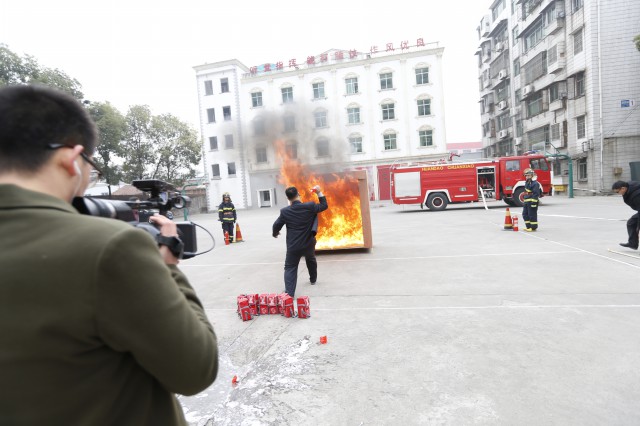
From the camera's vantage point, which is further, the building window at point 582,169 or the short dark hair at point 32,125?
the building window at point 582,169

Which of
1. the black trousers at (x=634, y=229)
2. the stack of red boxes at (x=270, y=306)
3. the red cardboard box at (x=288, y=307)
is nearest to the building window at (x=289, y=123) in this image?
the stack of red boxes at (x=270, y=306)

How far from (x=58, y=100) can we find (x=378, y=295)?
5.05 m

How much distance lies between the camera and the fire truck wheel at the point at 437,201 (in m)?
20.3

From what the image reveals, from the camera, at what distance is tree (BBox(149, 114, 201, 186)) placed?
2695 cm

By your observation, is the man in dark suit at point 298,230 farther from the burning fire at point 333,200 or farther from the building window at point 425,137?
the building window at point 425,137

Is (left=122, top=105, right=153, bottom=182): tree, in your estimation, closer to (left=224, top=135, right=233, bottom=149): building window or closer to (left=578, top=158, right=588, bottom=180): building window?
(left=224, top=135, right=233, bottom=149): building window

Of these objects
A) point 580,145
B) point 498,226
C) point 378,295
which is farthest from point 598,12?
point 378,295

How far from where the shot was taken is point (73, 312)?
2.82ft

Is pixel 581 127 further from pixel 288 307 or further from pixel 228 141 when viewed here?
pixel 288 307

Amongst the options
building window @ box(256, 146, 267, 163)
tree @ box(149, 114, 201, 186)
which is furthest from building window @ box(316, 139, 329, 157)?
tree @ box(149, 114, 201, 186)

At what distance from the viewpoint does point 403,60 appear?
90.7ft

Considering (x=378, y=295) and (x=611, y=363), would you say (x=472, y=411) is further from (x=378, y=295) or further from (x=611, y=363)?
(x=378, y=295)

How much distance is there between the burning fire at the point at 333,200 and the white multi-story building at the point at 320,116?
0.85ft

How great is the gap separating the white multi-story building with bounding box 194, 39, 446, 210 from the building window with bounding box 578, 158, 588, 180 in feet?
29.3
